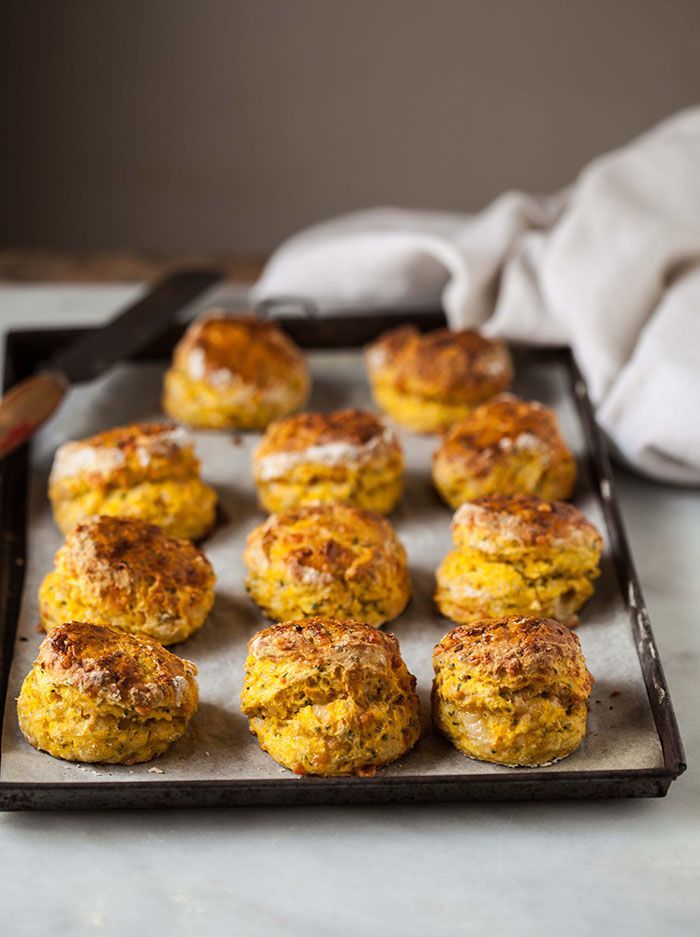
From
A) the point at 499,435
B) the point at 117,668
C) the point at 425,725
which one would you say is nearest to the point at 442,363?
the point at 499,435

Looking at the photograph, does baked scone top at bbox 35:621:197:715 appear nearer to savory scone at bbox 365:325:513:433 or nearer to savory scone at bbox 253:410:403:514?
savory scone at bbox 253:410:403:514

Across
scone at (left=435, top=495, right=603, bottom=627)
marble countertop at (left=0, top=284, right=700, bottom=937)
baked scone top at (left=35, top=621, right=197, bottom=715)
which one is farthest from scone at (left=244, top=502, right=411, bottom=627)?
marble countertop at (left=0, top=284, right=700, bottom=937)

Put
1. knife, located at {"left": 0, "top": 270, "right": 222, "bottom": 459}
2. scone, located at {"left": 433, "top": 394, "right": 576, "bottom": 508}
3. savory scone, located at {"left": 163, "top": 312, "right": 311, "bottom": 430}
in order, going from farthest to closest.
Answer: savory scone, located at {"left": 163, "top": 312, "right": 311, "bottom": 430} → knife, located at {"left": 0, "top": 270, "right": 222, "bottom": 459} → scone, located at {"left": 433, "top": 394, "right": 576, "bottom": 508}

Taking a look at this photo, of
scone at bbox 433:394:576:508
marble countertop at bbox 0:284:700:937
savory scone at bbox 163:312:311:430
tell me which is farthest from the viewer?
savory scone at bbox 163:312:311:430

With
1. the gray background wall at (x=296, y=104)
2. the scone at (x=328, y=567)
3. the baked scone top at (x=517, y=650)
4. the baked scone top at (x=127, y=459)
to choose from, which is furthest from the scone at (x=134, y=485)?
the gray background wall at (x=296, y=104)

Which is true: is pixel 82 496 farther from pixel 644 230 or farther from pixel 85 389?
pixel 644 230

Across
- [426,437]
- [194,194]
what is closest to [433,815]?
[426,437]
